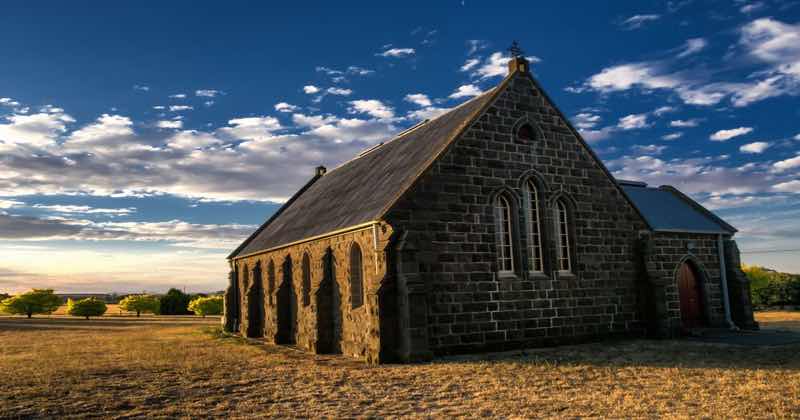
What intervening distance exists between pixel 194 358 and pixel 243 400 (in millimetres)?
8777

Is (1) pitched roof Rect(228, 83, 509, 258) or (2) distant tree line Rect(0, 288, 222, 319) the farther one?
(2) distant tree line Rect(0, 288, 222, 319)

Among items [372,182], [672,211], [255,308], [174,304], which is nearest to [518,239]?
[372,182]

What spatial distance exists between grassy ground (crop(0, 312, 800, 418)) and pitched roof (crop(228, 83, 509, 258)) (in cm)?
505

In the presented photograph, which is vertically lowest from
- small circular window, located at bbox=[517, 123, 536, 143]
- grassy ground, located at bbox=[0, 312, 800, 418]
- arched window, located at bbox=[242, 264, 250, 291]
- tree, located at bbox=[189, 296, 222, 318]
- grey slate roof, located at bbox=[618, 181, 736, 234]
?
grassy ground, located at bbox=[0, 312, 800, 418]

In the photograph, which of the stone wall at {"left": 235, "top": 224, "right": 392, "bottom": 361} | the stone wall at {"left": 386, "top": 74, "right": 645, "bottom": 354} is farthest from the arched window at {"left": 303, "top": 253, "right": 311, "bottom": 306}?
the stone wall at {"left": 386, "top": 74, "right": 645, "bottom": 354}

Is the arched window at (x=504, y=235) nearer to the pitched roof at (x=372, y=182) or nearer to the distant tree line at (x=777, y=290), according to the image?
the pitched roof at (x=372, y=182)

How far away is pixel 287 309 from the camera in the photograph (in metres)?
24.6

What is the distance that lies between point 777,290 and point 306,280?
3604 centimetres

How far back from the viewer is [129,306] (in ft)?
211

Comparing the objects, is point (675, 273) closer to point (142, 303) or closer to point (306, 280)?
point (306, 280)

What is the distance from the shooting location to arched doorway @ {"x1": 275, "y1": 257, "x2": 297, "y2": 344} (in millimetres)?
24312

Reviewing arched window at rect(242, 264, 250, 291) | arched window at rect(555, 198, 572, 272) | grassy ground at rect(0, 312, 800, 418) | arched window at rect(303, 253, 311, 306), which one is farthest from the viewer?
arched window at rect(242, 264, 250, 291)

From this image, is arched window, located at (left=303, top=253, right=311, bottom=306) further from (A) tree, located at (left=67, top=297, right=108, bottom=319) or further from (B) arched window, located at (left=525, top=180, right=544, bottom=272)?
(A) tree, located at (left=67, top=297, right=108, bottom=319)

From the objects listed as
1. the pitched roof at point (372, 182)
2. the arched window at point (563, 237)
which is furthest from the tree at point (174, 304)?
the arched window at point (563, 237)
